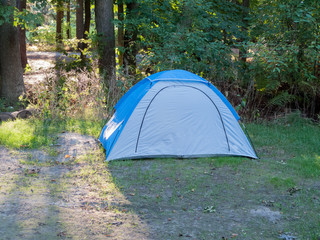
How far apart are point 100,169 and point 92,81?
4402 millimetres

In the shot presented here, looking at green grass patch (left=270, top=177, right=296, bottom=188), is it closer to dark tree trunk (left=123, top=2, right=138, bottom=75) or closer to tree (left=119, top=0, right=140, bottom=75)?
tree (left=119, top=0, right=140, bottom=75)

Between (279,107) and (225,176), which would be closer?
(225,176)

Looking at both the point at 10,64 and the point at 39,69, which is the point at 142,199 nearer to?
the point at 39,69

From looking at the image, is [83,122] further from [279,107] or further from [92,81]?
[279,107]

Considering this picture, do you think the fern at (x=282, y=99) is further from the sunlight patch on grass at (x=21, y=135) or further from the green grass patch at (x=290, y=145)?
the sunlight patch on grass at (x=21, y=135)

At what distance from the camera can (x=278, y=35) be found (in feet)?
37.0

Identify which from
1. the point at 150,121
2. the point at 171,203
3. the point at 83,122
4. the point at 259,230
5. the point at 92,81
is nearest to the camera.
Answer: the point at 259,230

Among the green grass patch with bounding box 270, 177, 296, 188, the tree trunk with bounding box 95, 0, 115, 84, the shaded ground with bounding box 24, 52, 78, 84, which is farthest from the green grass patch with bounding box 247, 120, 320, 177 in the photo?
the shaded ground with bounding box 24, 52, 78, 84

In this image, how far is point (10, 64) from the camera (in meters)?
12.9

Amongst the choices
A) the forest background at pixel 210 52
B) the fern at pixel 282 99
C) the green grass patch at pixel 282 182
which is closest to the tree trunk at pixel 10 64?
the forest background at pixel 210 52

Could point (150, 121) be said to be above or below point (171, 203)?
above

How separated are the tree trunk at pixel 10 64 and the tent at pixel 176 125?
269 inches

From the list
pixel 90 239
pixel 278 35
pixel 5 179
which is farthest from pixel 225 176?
pixel 278 35

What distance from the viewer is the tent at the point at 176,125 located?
23.3 ft
